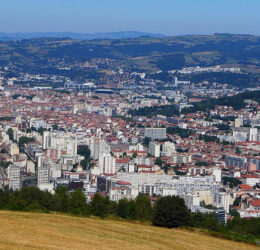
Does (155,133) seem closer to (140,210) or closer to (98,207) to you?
(140,210)

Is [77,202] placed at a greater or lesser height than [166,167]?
greater

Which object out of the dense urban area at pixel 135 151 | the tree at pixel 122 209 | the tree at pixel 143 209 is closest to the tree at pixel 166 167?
the dense urban area at pixel 135 151

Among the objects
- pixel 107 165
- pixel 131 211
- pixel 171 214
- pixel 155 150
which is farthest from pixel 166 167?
pixel 171 214

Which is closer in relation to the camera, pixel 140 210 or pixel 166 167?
pixel 140 210

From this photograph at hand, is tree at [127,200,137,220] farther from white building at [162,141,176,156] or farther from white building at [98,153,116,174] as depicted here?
white building at [162,141,176,156]

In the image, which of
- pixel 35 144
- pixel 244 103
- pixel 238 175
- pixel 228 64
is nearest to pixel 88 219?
pixel 238 175

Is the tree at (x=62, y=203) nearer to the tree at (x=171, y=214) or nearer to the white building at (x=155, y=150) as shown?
the tree at (x=171, y=214)
